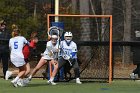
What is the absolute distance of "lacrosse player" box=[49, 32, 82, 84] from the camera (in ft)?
55.7

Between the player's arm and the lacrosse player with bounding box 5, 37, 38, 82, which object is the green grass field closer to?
the lacrosse player with bounding box 5, 37, 38, 82

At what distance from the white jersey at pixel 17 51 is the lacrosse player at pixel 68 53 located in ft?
4.73

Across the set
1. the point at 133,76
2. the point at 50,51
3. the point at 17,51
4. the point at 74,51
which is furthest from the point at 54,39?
the point at 133,76

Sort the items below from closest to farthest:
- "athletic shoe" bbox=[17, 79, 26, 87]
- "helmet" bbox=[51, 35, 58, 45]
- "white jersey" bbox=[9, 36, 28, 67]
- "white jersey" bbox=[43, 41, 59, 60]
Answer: "white jersey" bbox=[9, 36, 28, 67]
"athletic shoe" bbox=[17, 79, 26, 87]
"helmet" bbox=[51, 35, 58, 45]
"white jersey" bbox=[43, 41, 59, 60]

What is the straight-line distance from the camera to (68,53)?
1700 cm

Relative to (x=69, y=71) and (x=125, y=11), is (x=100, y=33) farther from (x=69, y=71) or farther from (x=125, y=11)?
(x=125, y=11)

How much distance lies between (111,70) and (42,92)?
3923mm

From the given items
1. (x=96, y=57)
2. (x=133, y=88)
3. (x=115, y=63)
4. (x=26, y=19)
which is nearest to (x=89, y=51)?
(x=96, y=57)

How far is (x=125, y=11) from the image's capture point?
120 ft

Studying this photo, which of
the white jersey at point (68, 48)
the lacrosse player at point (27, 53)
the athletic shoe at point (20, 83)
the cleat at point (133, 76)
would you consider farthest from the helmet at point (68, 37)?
the cleat at point (133, 76)

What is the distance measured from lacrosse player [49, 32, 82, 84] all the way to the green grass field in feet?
1.90

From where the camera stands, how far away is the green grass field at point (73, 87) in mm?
15195

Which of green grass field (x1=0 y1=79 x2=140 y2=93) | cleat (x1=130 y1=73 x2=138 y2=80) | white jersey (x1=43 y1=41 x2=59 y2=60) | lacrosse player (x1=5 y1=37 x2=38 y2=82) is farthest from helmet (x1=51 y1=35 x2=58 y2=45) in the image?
cleat (x1=130 y1=73 x2=138 y2=80)

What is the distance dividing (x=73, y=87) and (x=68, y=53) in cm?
134
